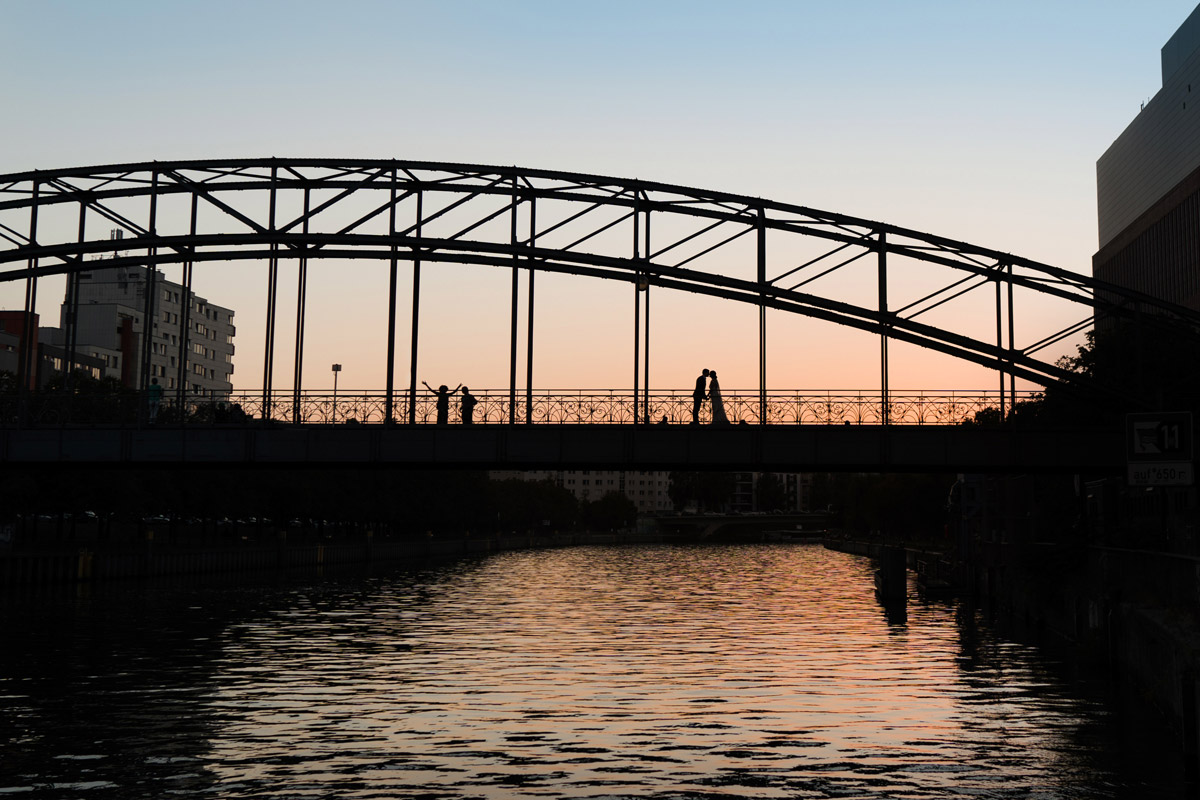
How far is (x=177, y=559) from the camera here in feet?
257

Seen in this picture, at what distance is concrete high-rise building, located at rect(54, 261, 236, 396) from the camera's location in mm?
166375

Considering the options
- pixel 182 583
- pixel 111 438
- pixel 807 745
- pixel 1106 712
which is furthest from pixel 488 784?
pixel 182 583

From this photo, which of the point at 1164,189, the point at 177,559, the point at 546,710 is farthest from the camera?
the point at 1164,189

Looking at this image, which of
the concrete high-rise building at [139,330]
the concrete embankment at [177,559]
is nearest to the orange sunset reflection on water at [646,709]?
the concrete embankment at [177,559]

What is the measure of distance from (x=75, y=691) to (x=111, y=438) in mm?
19410

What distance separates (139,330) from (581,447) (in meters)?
141

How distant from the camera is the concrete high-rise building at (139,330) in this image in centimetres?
16638

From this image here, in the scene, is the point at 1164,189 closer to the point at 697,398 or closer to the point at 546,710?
the point at 697,398

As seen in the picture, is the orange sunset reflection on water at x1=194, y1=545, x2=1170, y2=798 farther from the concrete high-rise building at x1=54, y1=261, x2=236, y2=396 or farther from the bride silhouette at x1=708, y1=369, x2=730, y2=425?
the concrete high-rise building at x1=54, y1=261, x2=236, y2=396

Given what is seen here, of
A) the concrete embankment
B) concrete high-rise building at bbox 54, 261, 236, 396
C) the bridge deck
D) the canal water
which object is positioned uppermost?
concrete high-rise building at bbox 54, 261, 236, 396

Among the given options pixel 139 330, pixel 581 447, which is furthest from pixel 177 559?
pixel 139 330

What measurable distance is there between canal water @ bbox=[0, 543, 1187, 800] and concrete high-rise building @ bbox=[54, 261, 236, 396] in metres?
115

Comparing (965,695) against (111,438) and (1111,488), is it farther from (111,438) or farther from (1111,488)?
(1111,488)

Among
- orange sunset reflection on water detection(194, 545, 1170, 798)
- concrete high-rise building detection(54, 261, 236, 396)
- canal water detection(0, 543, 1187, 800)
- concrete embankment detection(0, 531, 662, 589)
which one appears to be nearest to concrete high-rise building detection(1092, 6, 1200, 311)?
concrete embankment detection(0, 531, 662, 589)
